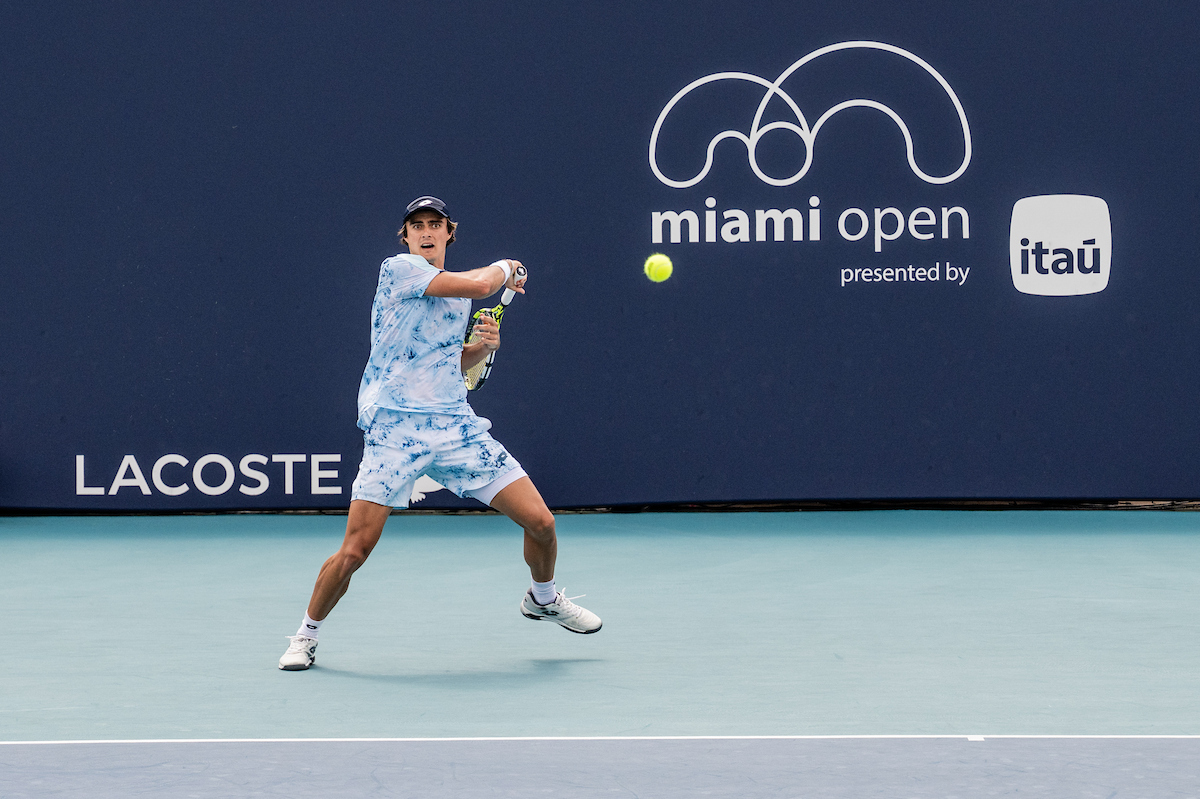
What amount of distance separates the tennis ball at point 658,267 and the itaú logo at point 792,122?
1.30 feet

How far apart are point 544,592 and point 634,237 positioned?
327 centimetres

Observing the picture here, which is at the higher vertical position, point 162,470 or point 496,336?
point 496,336

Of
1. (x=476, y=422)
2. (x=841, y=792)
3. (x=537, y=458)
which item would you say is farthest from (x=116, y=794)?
(x=537, y=458)

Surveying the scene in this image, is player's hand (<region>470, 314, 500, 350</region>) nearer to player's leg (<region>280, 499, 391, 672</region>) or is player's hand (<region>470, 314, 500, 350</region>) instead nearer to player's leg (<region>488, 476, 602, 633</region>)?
player's leg (<region>488, 476, 602, 633</region>)

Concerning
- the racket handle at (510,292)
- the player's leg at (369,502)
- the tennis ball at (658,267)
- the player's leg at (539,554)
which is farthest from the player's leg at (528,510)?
the tennis ball at (658,267)

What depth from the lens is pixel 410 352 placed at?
14.9 ft

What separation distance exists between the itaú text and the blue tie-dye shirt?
3198 mm

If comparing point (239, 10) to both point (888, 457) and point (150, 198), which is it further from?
point (888, 457)

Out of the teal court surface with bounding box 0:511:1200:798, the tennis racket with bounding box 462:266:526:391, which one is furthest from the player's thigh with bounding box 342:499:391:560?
the tennis racket with bounding box 462:266:526:391

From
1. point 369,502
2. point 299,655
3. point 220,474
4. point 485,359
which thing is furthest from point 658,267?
point 299,655

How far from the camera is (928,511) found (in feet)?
25.9

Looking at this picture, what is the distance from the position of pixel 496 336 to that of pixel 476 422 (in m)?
0.27

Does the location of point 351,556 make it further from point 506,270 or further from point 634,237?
point 634,237

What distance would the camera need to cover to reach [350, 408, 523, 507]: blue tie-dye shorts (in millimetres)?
4477
